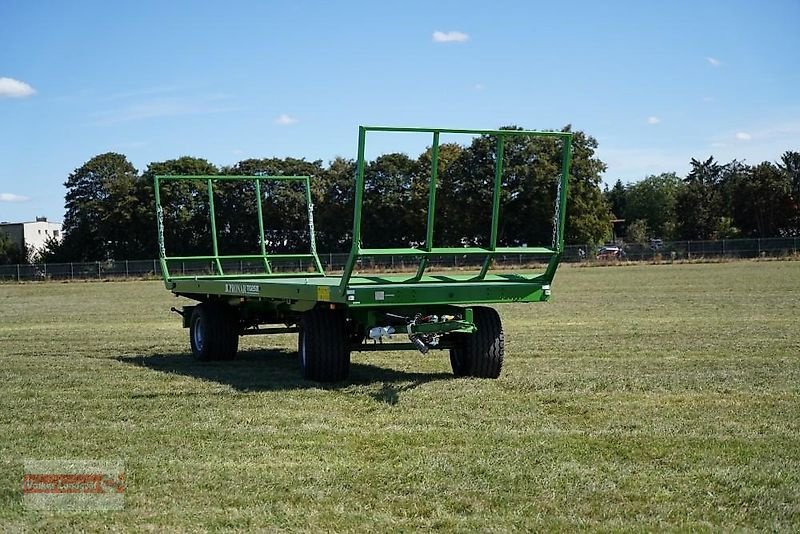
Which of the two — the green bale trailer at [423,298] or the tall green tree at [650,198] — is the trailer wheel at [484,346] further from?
the tall green tree at [650,198]

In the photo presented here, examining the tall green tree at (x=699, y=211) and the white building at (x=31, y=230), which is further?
the white building at (x=31, y=230)

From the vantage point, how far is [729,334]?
15539mm

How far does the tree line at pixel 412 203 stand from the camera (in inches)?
470

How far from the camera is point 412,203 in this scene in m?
14.2

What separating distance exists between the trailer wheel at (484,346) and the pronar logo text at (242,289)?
2.57 m

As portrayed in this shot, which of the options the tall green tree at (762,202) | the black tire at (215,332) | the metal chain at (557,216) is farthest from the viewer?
the tall green tree at (762,202)

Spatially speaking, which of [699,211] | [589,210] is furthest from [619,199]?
[589,210]

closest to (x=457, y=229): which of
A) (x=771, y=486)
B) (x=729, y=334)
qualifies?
(x=729, y=334)

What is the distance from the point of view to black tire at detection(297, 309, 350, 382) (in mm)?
10587

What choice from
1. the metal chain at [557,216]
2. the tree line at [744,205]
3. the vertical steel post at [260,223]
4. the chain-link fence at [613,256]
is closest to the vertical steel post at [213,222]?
the vertical steel post at [260,223]

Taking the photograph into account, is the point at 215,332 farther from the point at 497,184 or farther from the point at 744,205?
the point at 744,205

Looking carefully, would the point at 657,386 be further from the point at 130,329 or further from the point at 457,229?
the point at 130,329

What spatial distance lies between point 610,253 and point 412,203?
172 feet

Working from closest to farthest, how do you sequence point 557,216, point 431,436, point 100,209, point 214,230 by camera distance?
point 431,436 → point 557,216 → point 214,230 → point 100,209
